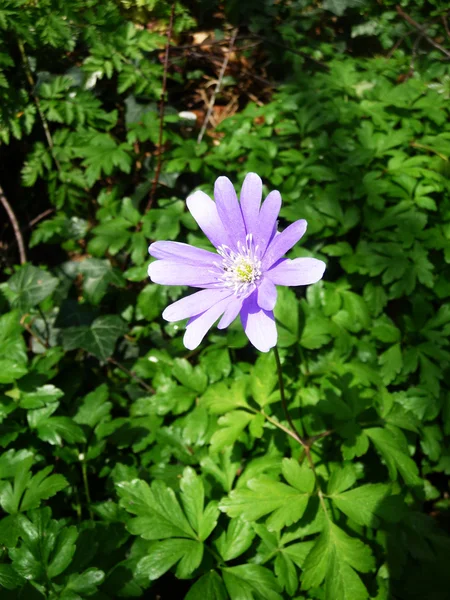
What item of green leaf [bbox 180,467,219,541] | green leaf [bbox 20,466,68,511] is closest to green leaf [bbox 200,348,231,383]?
green leaf [bbox 180,467,219,541]

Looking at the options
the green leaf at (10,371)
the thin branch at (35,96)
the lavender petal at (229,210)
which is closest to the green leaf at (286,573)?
the lavender petal at (229,210)

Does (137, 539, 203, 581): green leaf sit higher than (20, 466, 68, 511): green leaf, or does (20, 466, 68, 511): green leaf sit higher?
(20, 466, 68, 511): green leaf

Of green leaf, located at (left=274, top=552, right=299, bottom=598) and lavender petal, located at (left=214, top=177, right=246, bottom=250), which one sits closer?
lavender petal, located at (left=214, top=177, right=246, bottom=250)

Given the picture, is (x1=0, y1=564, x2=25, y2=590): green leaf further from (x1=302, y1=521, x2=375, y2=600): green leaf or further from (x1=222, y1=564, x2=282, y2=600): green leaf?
(x1=302, y1=521, x2=375, y2=600): green leaf

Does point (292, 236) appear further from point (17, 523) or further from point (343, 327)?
point (17, 523)

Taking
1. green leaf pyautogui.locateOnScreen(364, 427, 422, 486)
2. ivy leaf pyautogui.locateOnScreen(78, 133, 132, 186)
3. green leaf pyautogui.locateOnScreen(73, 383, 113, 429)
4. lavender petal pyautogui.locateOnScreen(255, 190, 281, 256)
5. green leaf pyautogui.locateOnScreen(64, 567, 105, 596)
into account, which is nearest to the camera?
lavender petal pyautogui.locateOnScreen(255, 190, 281, 256)

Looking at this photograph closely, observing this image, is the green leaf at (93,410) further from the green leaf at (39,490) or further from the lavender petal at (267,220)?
the lavender petal at (267,220)

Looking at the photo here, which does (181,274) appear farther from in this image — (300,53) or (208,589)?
(300,53)

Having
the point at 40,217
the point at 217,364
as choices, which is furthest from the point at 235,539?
the point at 40,217
